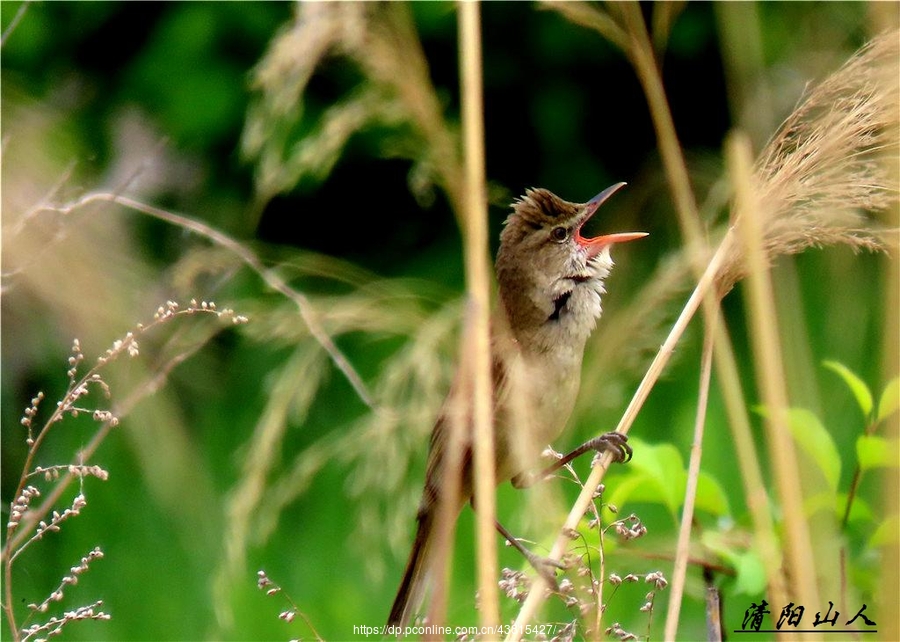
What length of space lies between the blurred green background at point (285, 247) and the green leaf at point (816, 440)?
1170 millimetres

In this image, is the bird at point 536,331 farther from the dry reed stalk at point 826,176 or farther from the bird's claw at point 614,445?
the dry reed stalk at point 826,176

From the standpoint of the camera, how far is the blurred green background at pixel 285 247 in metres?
3.24

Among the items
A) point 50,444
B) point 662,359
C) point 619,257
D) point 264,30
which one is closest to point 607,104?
point 619,257

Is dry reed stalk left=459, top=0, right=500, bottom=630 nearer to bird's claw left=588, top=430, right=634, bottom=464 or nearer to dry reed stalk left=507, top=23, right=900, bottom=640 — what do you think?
dry reed stalk left=507, top=23, right=900, bottom=640

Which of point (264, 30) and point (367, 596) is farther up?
point (264, 30)

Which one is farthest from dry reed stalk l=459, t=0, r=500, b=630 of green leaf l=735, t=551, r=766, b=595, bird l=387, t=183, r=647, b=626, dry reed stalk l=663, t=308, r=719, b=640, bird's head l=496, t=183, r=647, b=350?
bird's head l=496, t=183, r=647, b=350

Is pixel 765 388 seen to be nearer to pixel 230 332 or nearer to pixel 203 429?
pixel 203 429

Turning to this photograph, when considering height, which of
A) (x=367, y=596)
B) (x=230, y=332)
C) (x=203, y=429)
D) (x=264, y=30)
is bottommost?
(x=367, y=596)

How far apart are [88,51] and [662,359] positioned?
10.9 ft

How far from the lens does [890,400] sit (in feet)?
5.08

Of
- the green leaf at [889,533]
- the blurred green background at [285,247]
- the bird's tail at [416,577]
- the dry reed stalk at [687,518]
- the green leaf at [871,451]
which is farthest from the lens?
the blurred green background at [285,247]

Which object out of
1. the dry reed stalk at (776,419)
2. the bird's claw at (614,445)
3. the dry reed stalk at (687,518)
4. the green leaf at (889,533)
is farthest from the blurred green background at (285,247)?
the dry reed stalk at (776,419)

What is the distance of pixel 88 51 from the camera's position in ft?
14.2

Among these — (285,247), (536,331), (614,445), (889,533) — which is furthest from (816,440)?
(285,247)
